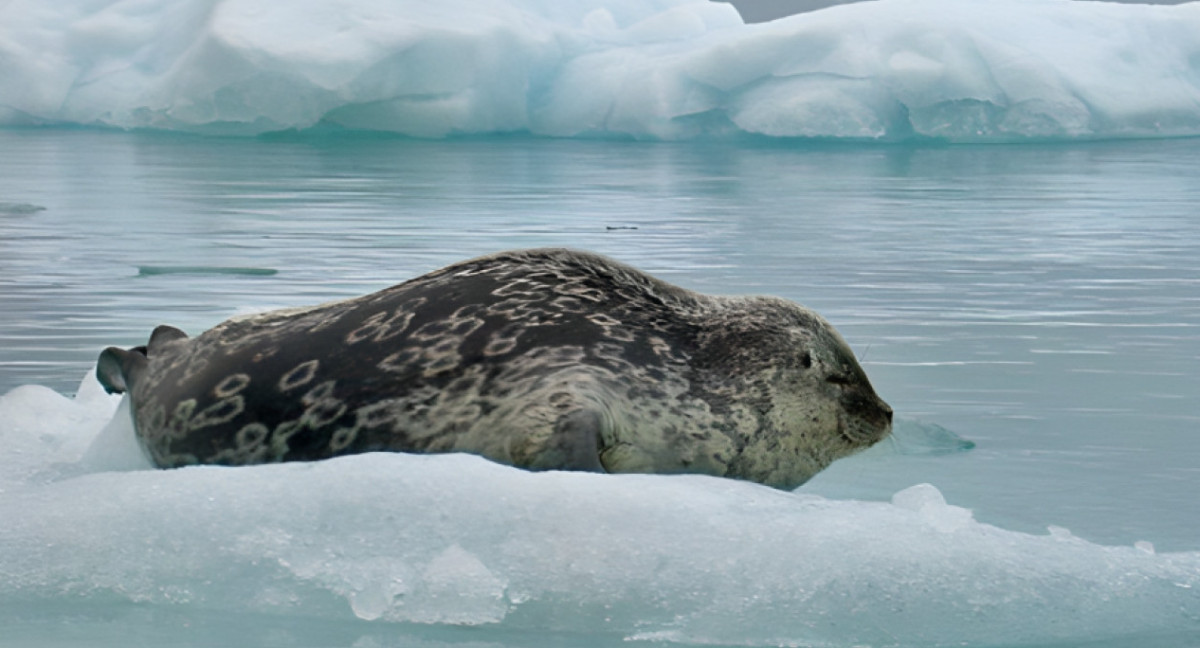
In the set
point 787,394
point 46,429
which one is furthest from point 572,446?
point 46,429

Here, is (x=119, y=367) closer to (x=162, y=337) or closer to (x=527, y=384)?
(x=162, y=337)

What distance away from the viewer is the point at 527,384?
3.48m

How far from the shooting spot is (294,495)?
10.1ft

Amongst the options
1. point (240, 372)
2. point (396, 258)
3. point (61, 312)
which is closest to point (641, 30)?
point (396, 258)

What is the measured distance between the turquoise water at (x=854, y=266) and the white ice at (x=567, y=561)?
237mm

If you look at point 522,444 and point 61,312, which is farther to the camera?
point 61,312

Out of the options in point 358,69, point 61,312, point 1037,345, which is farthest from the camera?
point 358,69

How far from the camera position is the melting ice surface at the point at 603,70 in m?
26.6

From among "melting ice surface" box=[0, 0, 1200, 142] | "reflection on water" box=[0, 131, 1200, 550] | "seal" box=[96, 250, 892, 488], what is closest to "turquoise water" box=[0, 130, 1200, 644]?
"reflection on water" box=[0, 131, 1200, 550]

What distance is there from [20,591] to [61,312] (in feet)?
15.0

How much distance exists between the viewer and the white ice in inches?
105

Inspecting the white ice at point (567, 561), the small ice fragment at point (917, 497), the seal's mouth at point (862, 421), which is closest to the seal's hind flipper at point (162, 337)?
the white ice at point (567, 561)

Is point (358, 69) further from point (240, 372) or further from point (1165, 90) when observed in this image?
point (240, 372)

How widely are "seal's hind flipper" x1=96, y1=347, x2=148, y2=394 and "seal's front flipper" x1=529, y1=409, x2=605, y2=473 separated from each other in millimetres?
1303
